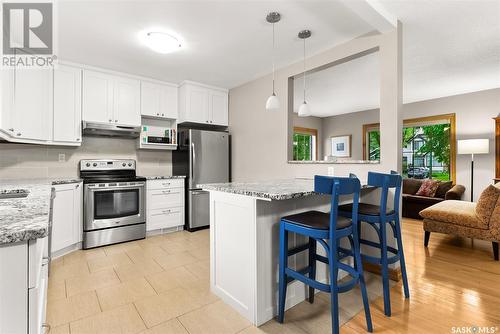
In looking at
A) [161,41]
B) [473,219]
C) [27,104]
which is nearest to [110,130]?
[27,104]

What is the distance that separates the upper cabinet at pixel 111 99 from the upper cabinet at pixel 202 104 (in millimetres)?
688

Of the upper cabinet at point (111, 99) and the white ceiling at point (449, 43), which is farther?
the upper cabinet at point (111, 99)

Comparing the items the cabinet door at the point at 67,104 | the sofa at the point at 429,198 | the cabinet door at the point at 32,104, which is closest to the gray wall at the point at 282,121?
the cabinet door at the point at 67,104

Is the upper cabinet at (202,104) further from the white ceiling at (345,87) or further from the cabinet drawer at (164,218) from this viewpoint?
the cabinet drawer at (164,218)

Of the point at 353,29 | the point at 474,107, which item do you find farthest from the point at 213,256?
the point at 474,107

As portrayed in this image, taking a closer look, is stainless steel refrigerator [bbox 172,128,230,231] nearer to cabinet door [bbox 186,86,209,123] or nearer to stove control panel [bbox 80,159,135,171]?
cabinet door [bbox 186,86,209,123]

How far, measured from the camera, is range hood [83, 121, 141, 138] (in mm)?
3561

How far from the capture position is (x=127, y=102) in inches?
152

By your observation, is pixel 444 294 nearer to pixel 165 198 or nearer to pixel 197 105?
pixel 165 198

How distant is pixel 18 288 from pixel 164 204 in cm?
329

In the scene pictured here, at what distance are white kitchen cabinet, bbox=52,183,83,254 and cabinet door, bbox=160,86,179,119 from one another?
1.72m

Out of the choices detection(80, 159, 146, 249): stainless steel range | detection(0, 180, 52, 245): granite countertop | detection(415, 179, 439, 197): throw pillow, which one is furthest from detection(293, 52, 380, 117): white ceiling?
detection(0, 180, 52, 245): granite countertop

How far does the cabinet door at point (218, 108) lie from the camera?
14.8ft

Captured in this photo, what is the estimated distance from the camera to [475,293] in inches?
85.9
